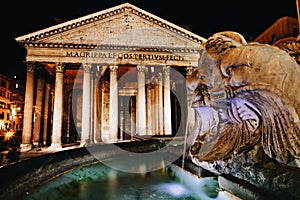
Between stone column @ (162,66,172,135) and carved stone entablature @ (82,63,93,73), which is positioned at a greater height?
carved stone entablature @ (82,63,93,73)

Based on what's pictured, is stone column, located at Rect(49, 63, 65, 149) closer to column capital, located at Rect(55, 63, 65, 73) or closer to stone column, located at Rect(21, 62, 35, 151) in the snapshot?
column capital, located at Rect(55, 63, 65, 73)

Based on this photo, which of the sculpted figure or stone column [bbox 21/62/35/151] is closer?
the sculpted figure

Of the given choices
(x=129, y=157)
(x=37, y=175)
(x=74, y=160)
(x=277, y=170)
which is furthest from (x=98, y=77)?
(x=277, y=170)

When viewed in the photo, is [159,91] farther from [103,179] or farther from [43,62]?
[103,179]

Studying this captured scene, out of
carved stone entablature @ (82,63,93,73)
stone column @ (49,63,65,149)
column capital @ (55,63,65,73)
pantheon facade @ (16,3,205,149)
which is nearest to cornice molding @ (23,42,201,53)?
pantheon facade @ (16,3,205,149)

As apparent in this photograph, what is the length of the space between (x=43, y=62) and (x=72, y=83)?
5641mm

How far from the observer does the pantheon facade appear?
46.7 feet

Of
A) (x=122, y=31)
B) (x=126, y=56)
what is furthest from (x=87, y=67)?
(x=122, y=31)

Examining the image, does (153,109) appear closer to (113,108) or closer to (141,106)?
(141,106)

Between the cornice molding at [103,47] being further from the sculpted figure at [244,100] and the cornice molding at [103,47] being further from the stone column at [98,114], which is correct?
the sculpted figure at [244,100]

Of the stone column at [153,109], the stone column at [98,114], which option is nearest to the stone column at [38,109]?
the stone column at [98,114]

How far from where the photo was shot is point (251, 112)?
7.70 ft

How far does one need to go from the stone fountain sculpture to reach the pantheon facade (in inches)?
443

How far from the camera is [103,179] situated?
340cm
